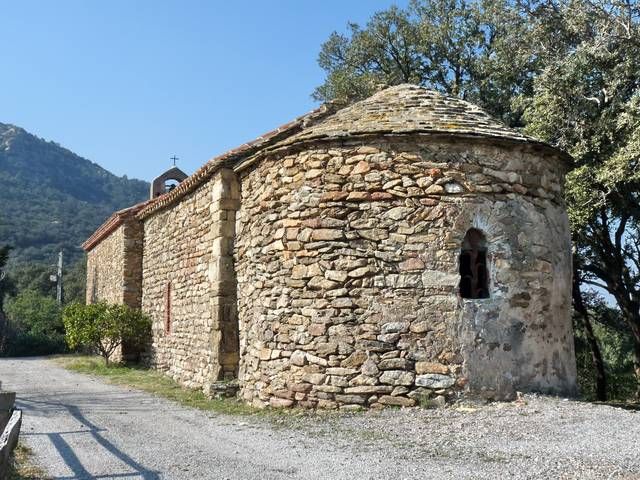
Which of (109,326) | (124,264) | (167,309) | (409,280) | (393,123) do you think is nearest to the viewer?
(409,280)

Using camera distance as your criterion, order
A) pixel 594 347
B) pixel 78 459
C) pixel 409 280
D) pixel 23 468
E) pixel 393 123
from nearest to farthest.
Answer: pixel 23 468 < pixel 78 459 < pixel 409 280 < pixel 393 123 < pixel 594 347

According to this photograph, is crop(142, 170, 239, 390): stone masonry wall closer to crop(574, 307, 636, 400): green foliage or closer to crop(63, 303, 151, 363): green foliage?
crop(63, 303, 151, 363): green foliage

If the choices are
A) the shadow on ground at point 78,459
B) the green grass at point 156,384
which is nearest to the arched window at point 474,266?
the green grass at point 156,384

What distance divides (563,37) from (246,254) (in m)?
9.94

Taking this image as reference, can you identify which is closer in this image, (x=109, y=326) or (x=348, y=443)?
(x=348, y=443)

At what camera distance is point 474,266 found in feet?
27.3

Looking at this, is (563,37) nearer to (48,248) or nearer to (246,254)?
(246,254)

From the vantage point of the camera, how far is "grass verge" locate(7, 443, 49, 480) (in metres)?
5.08

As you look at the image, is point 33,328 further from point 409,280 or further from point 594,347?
point 409,280

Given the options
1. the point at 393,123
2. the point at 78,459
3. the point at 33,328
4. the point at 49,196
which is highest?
the point at 49,196

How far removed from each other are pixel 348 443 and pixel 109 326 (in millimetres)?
10467

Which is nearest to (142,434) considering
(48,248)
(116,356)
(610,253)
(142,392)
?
(142,392)

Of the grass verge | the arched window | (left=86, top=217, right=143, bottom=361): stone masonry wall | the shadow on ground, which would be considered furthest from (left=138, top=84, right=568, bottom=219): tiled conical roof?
(left=86, top=217, right=143, bottom=361): stone masonry wall

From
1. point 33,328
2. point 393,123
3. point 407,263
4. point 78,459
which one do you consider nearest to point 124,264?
point 393,123
